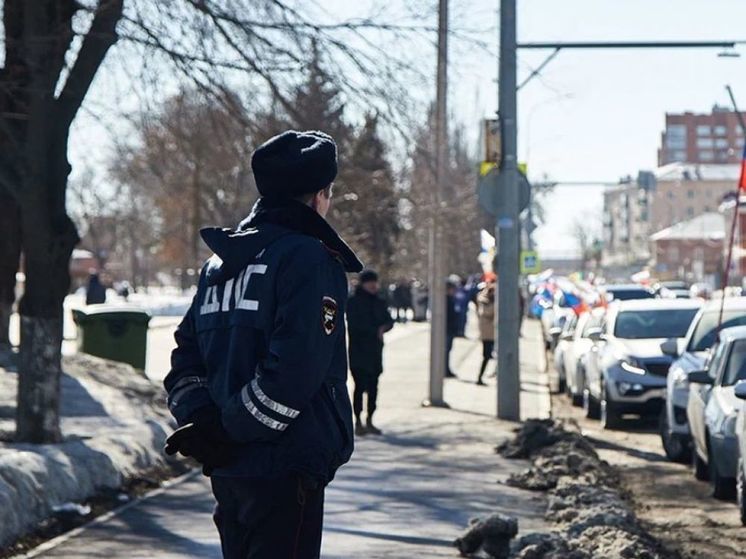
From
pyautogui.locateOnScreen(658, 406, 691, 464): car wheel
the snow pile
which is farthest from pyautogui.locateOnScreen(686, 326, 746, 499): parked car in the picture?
the snow pile

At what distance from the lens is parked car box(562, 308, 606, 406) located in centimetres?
2314

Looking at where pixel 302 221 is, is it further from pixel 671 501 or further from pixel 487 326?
pixel 487 326

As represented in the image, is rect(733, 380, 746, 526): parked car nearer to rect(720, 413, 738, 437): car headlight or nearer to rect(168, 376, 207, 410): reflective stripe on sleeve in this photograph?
rect(720, 413, 738, 437): car headlight

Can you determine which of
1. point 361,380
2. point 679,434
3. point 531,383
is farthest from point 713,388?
point 531,383

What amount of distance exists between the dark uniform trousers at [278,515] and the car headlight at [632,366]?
50.0 feet

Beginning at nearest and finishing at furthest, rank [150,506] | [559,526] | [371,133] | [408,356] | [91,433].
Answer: [559,526] → [150,506] → [91,433] → [371,133] → [408,356]

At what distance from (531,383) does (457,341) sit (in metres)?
18.8

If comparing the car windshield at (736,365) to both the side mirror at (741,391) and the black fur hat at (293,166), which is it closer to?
the side mirror at (741,391)

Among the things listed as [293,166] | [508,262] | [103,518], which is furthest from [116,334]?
[293,166]

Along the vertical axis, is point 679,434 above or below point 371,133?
below

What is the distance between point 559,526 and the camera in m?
10.3

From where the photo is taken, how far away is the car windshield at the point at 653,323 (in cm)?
2128

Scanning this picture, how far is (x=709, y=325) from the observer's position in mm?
16609

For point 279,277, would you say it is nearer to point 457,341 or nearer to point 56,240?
point 56,240
